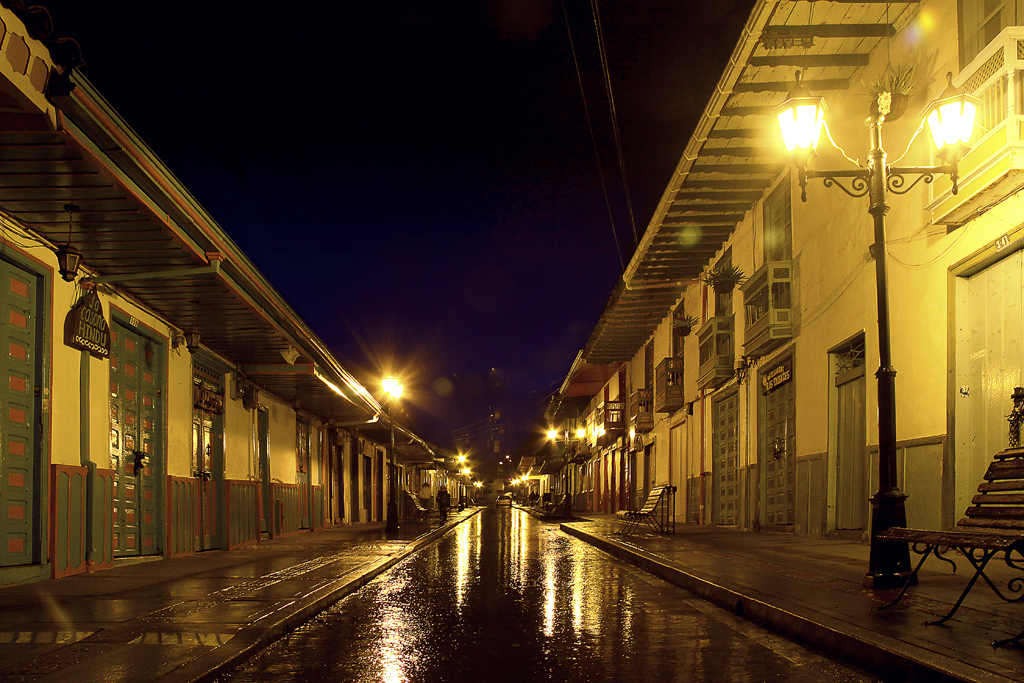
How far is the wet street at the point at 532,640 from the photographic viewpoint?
219 inches

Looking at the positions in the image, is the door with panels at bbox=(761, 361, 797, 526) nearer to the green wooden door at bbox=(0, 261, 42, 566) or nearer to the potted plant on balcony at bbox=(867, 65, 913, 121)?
the potted plant on balcony at bbox=(867, 65, 913, 121)

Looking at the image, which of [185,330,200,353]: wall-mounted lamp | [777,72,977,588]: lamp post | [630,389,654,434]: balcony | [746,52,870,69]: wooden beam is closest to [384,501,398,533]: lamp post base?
[185,330,200,353]: wall-mounted lamp

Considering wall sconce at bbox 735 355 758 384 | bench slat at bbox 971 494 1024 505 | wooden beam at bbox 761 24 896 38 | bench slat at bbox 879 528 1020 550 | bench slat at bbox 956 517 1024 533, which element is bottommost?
bench slat at bbox 879 528 1020 550

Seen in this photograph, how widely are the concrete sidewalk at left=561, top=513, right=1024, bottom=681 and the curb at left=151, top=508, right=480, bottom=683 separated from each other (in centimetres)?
367

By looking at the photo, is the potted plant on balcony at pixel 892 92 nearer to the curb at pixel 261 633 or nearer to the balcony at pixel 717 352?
the curb at pixel 261 633

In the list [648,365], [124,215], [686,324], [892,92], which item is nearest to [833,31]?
[892,92]

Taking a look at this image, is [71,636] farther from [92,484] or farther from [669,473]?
[669,473]

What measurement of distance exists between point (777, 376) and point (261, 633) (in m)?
13.6

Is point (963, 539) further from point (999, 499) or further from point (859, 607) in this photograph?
point (859, 607)

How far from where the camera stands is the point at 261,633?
21.2ft

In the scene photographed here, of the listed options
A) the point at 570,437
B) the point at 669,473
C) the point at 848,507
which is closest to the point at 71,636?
the point at 848,507

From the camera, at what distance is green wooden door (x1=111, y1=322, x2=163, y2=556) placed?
1230cm

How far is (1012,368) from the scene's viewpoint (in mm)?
9438

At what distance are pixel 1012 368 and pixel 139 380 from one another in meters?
11.2
